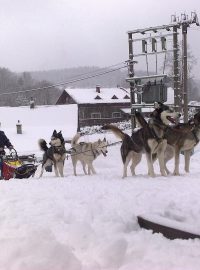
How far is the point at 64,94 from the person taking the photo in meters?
60.9

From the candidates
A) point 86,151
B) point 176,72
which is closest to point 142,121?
point 86,151

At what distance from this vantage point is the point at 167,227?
14.6 ft

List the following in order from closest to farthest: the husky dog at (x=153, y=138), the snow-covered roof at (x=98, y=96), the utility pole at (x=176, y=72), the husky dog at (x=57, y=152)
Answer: the husky dog at (x=153, y=138) < the husky dog at (x=57, y=152) < the utility pole at (x=176, y=72) < the snow-covered roof at (x=98, y=96)

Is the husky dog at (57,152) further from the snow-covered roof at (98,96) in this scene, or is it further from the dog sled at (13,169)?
the snow-covered roof at (98,96)

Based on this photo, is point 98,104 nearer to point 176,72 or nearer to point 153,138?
point 176,72

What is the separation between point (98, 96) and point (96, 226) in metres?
52.6

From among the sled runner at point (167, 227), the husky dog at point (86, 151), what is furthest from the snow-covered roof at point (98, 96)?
the sled runner at point (167, 227)

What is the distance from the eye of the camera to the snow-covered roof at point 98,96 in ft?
185

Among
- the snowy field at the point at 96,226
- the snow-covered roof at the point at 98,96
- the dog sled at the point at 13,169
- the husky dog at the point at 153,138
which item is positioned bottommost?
the dog sled at the point at 13,169

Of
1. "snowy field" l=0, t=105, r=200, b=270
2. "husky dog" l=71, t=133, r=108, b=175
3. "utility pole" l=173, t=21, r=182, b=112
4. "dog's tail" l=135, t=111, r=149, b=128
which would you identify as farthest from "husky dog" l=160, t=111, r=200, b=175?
"utility pole" l=173, t=21, r=182, b=112

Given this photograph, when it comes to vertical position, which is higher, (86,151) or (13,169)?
(86,151)

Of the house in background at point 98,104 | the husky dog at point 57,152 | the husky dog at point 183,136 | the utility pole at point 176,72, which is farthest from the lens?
the house in background at point 98,104

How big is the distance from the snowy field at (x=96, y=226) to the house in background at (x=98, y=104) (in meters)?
48.0

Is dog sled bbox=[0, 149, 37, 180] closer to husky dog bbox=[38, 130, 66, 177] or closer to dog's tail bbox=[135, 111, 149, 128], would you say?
husky dog bbox=[38, 130, 66, 177]
